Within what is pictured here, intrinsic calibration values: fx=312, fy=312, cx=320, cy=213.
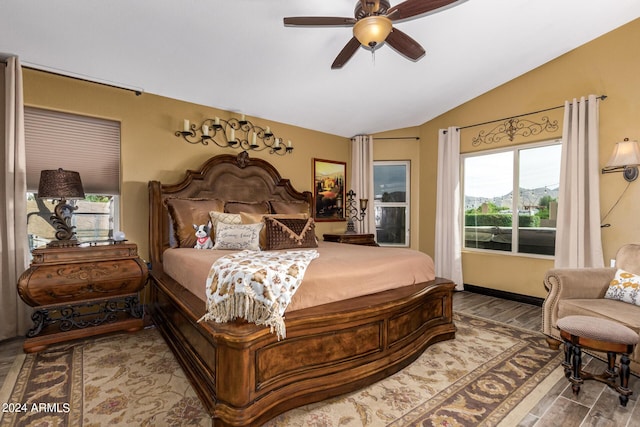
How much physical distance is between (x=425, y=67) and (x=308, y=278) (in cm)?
290

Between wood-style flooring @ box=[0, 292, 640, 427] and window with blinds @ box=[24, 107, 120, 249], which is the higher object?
window with blinds @ box=[24, 107, 120, 249]

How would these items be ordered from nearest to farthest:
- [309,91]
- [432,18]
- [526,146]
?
[432,18] → [309,91] → [526,146]

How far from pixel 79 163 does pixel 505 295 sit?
5.37 meters

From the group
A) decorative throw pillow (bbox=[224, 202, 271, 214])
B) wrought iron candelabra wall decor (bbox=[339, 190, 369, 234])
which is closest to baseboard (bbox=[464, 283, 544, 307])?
wrought iron candelabra wall decor (bbox=[339, 190, 369, 234])

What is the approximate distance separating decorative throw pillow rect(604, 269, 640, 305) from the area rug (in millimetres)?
652

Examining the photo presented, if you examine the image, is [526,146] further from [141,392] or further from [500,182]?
[141,392]

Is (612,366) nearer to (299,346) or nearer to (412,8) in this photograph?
(299,346)

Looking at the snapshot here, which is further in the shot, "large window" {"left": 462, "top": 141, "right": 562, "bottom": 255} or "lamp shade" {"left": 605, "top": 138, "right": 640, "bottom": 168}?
"large window" {"left": 462, "top": 141, "right": 562, "bottom": 255}

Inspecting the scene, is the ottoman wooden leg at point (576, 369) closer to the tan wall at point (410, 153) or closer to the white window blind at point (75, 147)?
the tan wall at point (410, 153)

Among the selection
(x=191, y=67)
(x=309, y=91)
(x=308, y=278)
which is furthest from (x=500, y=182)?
(x=191, y=67)

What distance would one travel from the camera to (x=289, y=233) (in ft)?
10.3

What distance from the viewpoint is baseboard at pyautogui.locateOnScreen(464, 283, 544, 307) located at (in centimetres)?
398

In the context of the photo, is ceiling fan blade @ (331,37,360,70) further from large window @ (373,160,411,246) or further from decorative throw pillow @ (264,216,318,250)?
large window @ (373,160,411,246)

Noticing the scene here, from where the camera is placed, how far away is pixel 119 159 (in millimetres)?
3391
